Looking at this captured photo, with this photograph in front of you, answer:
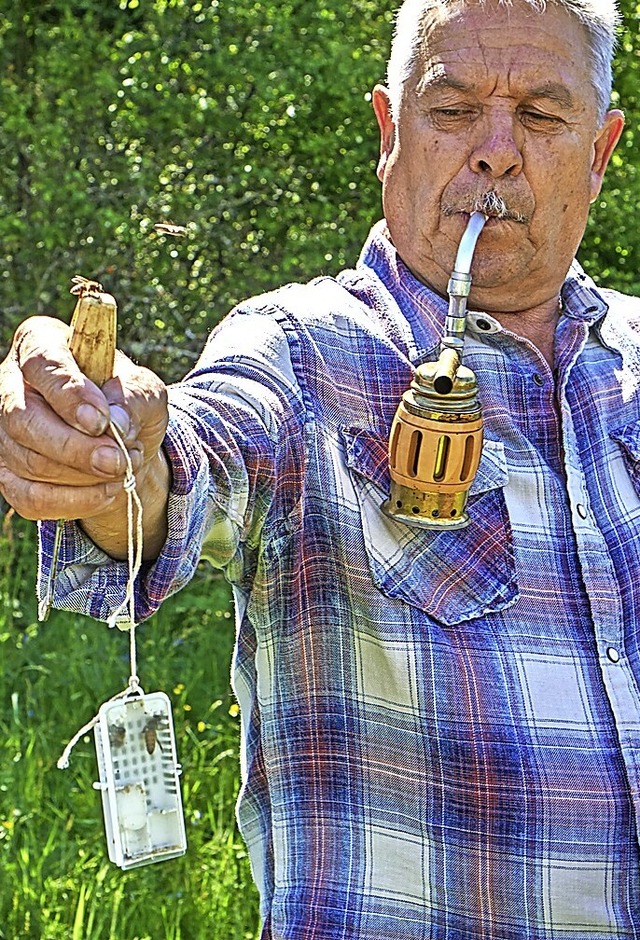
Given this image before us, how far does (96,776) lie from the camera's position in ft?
11.4

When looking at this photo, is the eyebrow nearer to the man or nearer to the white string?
the man

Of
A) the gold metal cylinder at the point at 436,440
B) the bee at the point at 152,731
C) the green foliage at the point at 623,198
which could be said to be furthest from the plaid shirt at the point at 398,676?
the green foliage at the point at 623,198

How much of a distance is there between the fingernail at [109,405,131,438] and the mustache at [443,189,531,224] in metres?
0.94

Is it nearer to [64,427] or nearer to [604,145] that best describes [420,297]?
[604,145]

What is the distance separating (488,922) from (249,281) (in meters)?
3.25

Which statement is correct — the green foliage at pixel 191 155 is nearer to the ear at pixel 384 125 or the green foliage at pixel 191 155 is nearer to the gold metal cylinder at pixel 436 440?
the ear at pixel 384 125

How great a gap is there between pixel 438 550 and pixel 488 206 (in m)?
0.56

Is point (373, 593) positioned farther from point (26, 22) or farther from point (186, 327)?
point (26, 22)

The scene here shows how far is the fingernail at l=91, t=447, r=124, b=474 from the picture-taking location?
1354 mm

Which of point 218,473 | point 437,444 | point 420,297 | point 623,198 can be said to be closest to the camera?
point 218,473

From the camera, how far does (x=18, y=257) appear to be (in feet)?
16.4

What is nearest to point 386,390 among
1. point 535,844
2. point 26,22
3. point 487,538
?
point 487,538

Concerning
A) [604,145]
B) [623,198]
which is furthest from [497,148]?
[623,198]

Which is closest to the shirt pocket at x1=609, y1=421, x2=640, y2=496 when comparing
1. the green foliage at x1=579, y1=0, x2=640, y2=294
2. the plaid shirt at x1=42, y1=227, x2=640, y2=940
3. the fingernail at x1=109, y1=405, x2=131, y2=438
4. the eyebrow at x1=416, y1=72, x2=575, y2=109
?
the plaid shirt at x1=42, y1=227, x2=640, y2=940
